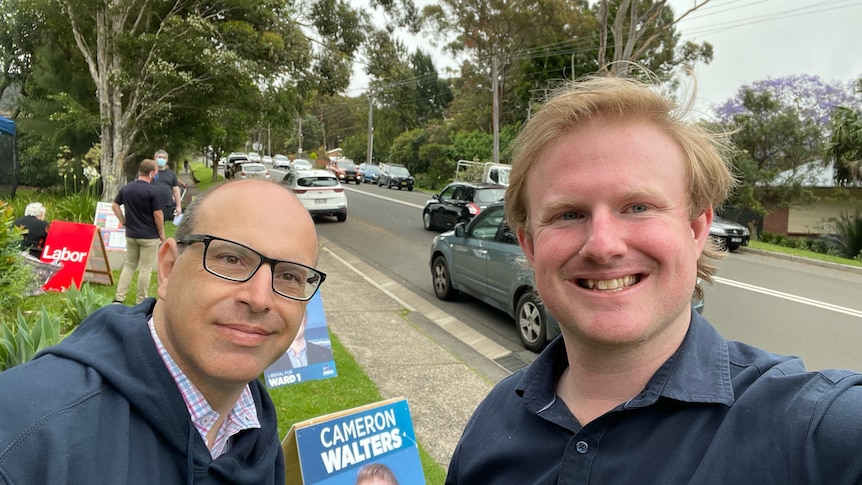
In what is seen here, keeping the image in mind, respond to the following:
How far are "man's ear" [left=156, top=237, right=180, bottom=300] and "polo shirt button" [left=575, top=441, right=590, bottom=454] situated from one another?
1.20m

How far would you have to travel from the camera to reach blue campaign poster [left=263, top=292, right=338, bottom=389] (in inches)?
169

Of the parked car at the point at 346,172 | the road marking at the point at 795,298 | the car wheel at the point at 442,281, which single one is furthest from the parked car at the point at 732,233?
the parked car at the point at 346,172

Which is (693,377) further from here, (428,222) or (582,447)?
(428,222)

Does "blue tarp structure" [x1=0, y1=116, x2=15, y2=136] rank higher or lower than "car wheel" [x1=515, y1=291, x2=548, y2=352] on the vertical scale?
higher

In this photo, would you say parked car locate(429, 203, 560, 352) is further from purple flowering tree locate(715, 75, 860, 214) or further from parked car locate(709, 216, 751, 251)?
purple flowering tree locate(715, 75, 860, 214)

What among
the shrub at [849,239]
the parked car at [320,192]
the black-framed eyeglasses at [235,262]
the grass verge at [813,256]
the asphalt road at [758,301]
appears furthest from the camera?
the parked car at [320,192]

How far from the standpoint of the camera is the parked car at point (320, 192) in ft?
55.7

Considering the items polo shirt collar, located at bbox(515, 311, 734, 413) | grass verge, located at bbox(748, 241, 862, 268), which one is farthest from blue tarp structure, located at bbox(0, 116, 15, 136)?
grass verge, located at bbox(748, 241, 862, 268)

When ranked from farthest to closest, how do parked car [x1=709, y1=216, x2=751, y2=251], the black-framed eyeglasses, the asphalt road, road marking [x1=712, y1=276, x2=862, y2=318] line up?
parked car [x1=709, y1=216, x2=751, y2=251] < road marking [x1=712, y1=276, x2=862, y2=318] < the asphalt road < the black-framed eyeglasses

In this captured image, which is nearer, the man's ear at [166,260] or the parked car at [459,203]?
the man's ear at [166,260]

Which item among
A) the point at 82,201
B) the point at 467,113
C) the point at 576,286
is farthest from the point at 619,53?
the point at 467,113

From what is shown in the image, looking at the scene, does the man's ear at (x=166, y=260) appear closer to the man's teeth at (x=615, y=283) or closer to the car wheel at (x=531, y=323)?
the man's teeth at (x=615, y=283)

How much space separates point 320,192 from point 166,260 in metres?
15.9

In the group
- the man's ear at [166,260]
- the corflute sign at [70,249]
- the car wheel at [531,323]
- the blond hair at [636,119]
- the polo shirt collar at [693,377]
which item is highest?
the blond hair at [636,119]
